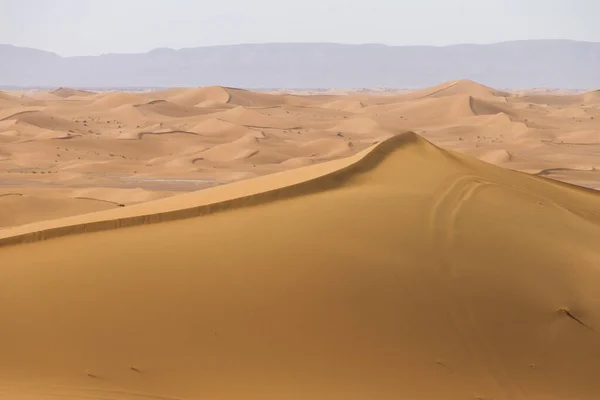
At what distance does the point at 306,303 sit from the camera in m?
6.37

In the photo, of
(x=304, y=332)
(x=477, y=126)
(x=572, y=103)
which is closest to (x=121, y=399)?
(x=304, y=332)

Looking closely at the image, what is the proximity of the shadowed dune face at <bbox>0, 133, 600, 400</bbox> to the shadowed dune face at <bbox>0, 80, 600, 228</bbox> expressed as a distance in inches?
325

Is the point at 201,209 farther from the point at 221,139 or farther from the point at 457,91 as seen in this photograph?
the point at 457,91

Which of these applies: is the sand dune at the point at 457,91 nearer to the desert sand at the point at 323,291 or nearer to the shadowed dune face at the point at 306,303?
the desert sand at the point at 323,291

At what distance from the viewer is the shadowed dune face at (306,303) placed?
5.77 metres

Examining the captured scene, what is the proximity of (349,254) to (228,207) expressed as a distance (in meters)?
1.34

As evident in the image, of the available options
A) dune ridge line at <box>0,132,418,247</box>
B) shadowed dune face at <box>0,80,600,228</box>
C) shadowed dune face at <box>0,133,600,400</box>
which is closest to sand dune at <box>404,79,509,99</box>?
shadowed dune face at <box>0,80,600,228</box>

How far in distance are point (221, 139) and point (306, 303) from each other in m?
31.8

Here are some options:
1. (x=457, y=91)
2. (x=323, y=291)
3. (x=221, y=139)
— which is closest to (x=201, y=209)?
(x=323, y=291)

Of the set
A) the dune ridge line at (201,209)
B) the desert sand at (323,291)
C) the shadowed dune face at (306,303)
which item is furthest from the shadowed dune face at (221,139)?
the shadowed dune face at (306,303)

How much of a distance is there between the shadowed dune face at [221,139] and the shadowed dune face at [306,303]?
8.24 m

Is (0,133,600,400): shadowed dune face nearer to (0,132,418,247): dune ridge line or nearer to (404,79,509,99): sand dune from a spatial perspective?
(0,132,418,247): dune ridge line

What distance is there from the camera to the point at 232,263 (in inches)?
266

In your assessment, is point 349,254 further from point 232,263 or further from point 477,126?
point 477,126
